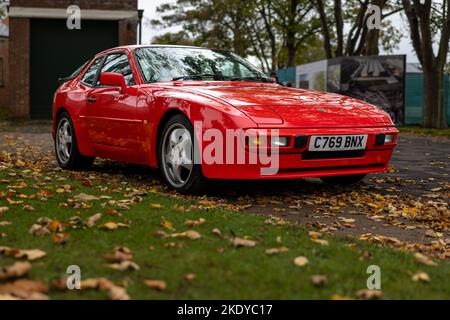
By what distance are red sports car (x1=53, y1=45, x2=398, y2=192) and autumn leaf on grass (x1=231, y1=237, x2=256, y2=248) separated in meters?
1.72

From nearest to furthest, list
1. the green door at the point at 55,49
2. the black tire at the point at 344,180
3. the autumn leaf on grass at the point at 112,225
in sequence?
1. the autumn leaf on grass at the point at 112,225
2. the black tire at the point at 344,180
3. the green door at the point at 55,49

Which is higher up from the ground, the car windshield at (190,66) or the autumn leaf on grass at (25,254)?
the car windshield at (190,66)

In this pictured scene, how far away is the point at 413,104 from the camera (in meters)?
26.2

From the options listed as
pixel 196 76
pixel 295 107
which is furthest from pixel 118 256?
pixel 196 76

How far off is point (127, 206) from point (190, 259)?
1745mm

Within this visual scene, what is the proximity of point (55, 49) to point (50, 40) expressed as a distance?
1.15 ft

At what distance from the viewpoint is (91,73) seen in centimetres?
832

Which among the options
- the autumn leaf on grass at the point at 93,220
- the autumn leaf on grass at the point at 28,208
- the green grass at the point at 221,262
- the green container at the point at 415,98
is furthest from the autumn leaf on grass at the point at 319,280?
the green container at the point at 415,98

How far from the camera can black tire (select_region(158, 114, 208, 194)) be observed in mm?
6078

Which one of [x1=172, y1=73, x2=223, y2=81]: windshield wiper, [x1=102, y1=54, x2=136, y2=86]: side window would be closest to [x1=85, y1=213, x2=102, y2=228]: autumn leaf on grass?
[x1=172, y1=73, x2=223, y2=81]: windshield wiper

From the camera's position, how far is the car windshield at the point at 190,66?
23.3 feet

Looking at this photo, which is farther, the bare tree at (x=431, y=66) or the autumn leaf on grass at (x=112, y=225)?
the bare tree at (x=431, y=66)

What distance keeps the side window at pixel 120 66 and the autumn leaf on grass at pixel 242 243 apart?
3505mm

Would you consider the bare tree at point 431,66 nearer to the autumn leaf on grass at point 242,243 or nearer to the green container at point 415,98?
the green container at point 415,98
